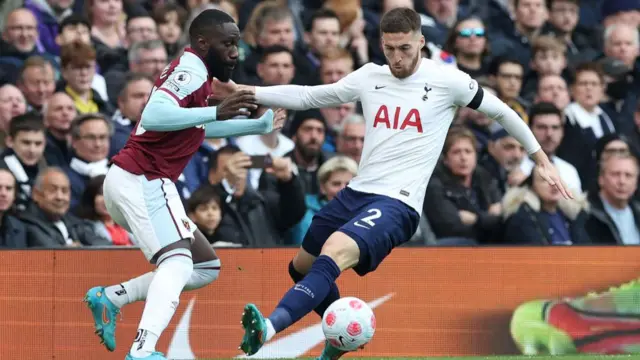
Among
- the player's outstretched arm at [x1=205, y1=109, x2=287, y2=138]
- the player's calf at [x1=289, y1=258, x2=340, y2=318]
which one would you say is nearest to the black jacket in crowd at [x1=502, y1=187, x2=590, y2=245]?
the player's calf at [x1=289, y1=258, x2=340, y2=318]

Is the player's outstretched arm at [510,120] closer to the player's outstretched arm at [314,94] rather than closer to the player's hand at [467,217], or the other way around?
the player's outstretched arm at [314,94]

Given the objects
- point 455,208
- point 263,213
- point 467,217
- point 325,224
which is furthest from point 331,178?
point 325,224

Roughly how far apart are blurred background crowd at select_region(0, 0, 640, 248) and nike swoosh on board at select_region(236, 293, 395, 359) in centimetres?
112

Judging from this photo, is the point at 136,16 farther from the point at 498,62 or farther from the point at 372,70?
the point at 372,70

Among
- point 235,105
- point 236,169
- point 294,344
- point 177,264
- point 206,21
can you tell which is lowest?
point 294,344

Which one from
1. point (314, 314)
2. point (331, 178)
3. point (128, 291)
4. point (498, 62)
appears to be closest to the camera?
point (128, 291)

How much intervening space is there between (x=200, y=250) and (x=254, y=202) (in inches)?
105

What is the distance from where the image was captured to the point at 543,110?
13602 millimetres

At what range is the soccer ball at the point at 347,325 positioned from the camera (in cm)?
878

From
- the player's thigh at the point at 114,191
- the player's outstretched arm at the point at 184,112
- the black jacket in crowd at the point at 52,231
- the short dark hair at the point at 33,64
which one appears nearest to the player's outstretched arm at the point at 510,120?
the player's outstretched arm at the point at 184,112

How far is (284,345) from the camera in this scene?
11.0 metres

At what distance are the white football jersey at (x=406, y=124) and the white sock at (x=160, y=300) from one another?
1305mm

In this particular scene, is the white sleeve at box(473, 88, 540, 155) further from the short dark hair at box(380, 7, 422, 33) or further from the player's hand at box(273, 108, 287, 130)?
the player's hand at box(273, 108, 287, 130)

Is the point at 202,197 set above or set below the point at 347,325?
below
